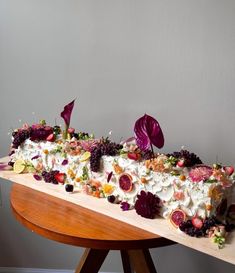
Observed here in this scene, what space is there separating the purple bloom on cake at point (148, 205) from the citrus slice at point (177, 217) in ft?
0.22

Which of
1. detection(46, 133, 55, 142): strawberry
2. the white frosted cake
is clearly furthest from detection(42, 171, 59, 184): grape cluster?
detection(46, 133, 55, 142): strawberry

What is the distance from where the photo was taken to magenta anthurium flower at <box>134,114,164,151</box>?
1201 mm

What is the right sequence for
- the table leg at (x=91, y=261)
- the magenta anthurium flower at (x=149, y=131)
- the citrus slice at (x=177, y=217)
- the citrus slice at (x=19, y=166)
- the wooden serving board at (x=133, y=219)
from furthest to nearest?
the citrus slice at (x=19, y=166) < the table leg at (x=91, y=261) < the magenta anthurium flower at (x=149, y=131) < the citrus slice at (x=177, y=217) < the wooden serving board at (x=133, y=219)

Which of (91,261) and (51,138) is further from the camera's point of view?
(51,138)

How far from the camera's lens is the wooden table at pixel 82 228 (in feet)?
3.51

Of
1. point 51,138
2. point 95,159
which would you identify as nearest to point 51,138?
Answer: point 51,138

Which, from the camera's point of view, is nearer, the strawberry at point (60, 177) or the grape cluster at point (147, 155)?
the grape cluster at point (147, 155)

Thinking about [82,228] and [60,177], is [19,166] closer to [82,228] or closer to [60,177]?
[60,177]

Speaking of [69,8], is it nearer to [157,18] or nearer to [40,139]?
[157,18]

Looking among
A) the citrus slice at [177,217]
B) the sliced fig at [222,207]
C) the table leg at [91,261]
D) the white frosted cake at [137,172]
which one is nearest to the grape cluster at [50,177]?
the white frosted cake at [137,172]

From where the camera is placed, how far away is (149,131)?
3.96ft

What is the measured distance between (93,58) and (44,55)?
0.28 metres

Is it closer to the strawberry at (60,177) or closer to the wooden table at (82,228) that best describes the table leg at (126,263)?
the wooden table at (82,228)

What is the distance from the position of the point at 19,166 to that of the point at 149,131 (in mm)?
669
